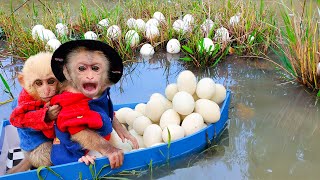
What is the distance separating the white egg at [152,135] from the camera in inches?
122

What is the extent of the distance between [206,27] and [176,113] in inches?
73.0

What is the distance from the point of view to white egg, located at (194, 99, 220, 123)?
125 inches

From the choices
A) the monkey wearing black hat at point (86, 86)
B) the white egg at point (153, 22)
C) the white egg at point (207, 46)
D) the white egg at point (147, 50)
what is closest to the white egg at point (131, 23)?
the white egg at point (153, 22)

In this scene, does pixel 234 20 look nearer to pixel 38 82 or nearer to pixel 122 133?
pixel 122 133

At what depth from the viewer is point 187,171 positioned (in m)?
3.04

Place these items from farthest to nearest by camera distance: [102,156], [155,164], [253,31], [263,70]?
1. [253,31]
2. [263,70]
3. [155,164]
4. [102,156]

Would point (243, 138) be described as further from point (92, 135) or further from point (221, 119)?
point (92, 135)

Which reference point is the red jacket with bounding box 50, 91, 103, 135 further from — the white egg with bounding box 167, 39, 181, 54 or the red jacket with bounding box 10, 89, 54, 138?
the white egg with bounding box 167, 39, 181, 54

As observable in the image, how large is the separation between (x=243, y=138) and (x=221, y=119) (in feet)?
0.73

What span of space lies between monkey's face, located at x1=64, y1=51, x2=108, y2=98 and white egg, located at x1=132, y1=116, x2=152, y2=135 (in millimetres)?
709

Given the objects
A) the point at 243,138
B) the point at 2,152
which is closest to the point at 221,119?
the point at 243,138

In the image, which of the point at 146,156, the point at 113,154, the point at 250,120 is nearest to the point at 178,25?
the point at 250,120

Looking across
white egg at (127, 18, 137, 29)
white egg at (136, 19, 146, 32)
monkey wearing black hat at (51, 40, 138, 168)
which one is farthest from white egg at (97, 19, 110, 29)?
monkey wearing black hat at (51, 40, 138, 168)

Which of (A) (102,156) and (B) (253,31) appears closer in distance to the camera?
(A) (102,156)
